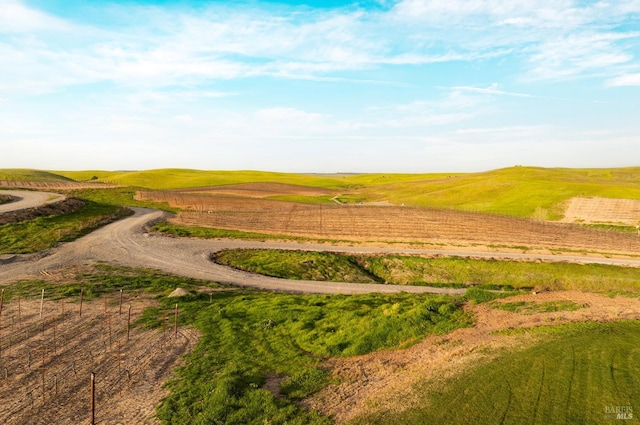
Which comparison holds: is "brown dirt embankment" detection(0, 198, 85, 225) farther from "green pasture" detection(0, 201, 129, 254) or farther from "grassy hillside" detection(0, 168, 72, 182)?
"grassy hillside" detection(0, 168, 72, 182)

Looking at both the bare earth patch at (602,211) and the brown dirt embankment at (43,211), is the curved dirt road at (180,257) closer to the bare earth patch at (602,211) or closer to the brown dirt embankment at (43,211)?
the brown dirt embankment at (43,211)

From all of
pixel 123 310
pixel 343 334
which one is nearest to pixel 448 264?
pixel 343 334

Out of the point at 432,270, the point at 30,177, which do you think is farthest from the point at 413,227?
the point at 30,177

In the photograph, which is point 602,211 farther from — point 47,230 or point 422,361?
point 47,230

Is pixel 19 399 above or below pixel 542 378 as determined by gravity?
below

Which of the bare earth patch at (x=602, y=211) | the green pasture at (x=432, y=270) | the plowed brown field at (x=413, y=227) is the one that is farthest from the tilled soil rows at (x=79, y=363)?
the bare earth patch at (x=602, y=211)

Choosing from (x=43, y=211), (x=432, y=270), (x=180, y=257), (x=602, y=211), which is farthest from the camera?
(x=602, y=211)

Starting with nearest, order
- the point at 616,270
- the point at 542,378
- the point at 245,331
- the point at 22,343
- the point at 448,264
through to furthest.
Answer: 1. the point at 542,378
2. the point at 22,343
3. the point at 245,331
4. the point at 616,270
5. the point at 448,264

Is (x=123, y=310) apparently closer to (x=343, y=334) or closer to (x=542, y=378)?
(x=343, y=334)

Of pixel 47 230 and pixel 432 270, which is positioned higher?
pixel 47 230
